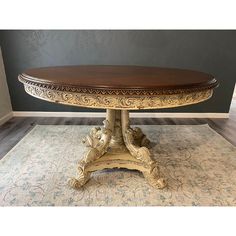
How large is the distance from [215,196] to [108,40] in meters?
2.30

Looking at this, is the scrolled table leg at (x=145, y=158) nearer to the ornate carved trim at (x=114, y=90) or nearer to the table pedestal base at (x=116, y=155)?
the table pedestal base at (x=116, y=155)

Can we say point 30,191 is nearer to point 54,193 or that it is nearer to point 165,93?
point 54,193

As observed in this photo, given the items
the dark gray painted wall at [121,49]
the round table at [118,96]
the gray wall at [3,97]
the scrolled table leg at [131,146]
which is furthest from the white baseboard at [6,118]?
the scrolled table leg at [131,146]

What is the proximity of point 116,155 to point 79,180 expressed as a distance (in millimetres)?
338

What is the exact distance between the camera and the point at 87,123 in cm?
307

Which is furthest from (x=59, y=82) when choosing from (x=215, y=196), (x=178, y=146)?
(x=178, y=146)

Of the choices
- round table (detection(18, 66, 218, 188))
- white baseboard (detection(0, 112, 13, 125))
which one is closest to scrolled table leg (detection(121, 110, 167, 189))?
round table (detection(18, 66, 218, 188))

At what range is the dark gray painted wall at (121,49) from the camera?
3.03m

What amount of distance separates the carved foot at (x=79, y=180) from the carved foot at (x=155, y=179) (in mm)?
459

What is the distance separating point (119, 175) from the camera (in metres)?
1.84

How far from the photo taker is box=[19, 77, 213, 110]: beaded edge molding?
51.1 inches

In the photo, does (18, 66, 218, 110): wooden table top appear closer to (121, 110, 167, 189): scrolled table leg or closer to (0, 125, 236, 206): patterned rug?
(121, 110, 167, 189): scrolled table leg

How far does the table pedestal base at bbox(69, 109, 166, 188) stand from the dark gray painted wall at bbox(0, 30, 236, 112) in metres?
1.50

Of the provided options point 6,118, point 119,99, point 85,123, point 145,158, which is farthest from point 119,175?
point 6,118
